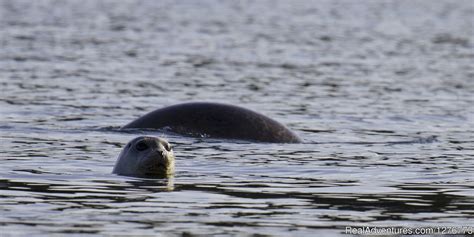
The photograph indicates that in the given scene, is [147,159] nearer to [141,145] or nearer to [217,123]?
[141,145]

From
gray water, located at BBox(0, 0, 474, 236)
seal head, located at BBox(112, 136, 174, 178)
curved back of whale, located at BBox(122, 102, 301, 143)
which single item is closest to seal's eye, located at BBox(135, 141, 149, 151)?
seal head, located at BBox(112, 136, 174, 178)

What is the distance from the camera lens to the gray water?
10.7 metres

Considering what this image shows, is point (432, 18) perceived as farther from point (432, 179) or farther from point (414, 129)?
point (432, 179)

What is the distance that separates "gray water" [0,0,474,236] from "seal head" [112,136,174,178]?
0.20m

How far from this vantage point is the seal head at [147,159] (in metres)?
13.0

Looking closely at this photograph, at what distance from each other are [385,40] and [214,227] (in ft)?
82.8

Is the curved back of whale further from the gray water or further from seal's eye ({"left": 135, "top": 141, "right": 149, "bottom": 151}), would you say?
seal's eye ({"left": 135, "top": 141, "right": 149, "bottom": 151})

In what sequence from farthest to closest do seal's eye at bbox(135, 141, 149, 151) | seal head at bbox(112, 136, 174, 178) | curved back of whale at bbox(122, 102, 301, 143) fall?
curved back of whale at bbox(122, 102, 301, 143) < seal's eye at bbox(135, 141, 149, 151) < seal head at bbox(112, 136, 174, 178)

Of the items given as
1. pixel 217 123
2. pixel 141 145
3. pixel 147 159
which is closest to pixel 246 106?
pixel 217 123

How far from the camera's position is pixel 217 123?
1669 centimetres

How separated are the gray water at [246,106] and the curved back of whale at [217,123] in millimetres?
320

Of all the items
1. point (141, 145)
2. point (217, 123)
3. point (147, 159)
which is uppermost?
point (141, 145)

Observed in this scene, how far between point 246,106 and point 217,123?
3.95 metres

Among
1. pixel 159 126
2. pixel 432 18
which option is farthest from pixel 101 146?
pixel 432 18
